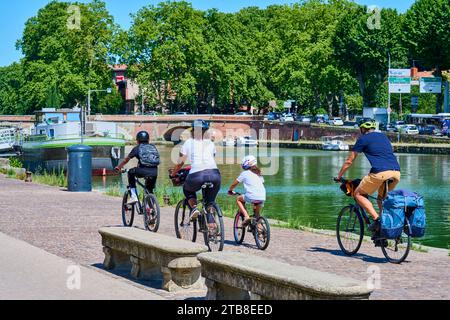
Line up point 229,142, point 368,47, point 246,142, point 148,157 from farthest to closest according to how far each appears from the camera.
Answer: point 229,142, point 246,142, point 368,47, point 148,157

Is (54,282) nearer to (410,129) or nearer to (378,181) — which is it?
(378,181)

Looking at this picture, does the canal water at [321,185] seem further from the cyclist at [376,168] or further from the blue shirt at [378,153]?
the blue shirt at [378,153]

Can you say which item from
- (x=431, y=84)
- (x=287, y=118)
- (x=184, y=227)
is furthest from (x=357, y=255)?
(x=287, y=118)

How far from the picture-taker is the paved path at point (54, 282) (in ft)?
32.6

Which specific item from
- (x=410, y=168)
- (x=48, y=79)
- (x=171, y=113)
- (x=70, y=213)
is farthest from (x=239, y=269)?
(x=171, y=113)

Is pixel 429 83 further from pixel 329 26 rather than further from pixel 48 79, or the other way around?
pixel 48 79

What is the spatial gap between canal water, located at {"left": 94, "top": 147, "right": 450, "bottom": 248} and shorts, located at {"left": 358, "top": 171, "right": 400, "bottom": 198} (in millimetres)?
7319

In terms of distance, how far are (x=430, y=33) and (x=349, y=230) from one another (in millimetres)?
73797

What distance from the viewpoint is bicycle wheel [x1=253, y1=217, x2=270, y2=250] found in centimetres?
1462

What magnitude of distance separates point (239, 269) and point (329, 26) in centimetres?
10486

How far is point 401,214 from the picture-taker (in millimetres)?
13000

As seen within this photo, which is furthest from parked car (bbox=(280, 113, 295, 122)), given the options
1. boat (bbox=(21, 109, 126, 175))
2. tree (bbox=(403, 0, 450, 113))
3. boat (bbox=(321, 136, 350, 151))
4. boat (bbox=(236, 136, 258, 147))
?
boat (bbox=(21, 109, 126, 175))

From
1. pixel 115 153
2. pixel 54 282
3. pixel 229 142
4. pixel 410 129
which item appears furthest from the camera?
pixel 229 142

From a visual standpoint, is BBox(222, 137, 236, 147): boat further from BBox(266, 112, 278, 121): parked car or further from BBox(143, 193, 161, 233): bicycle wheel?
BBox(143, 193, 161, 233): bicycle wheel
